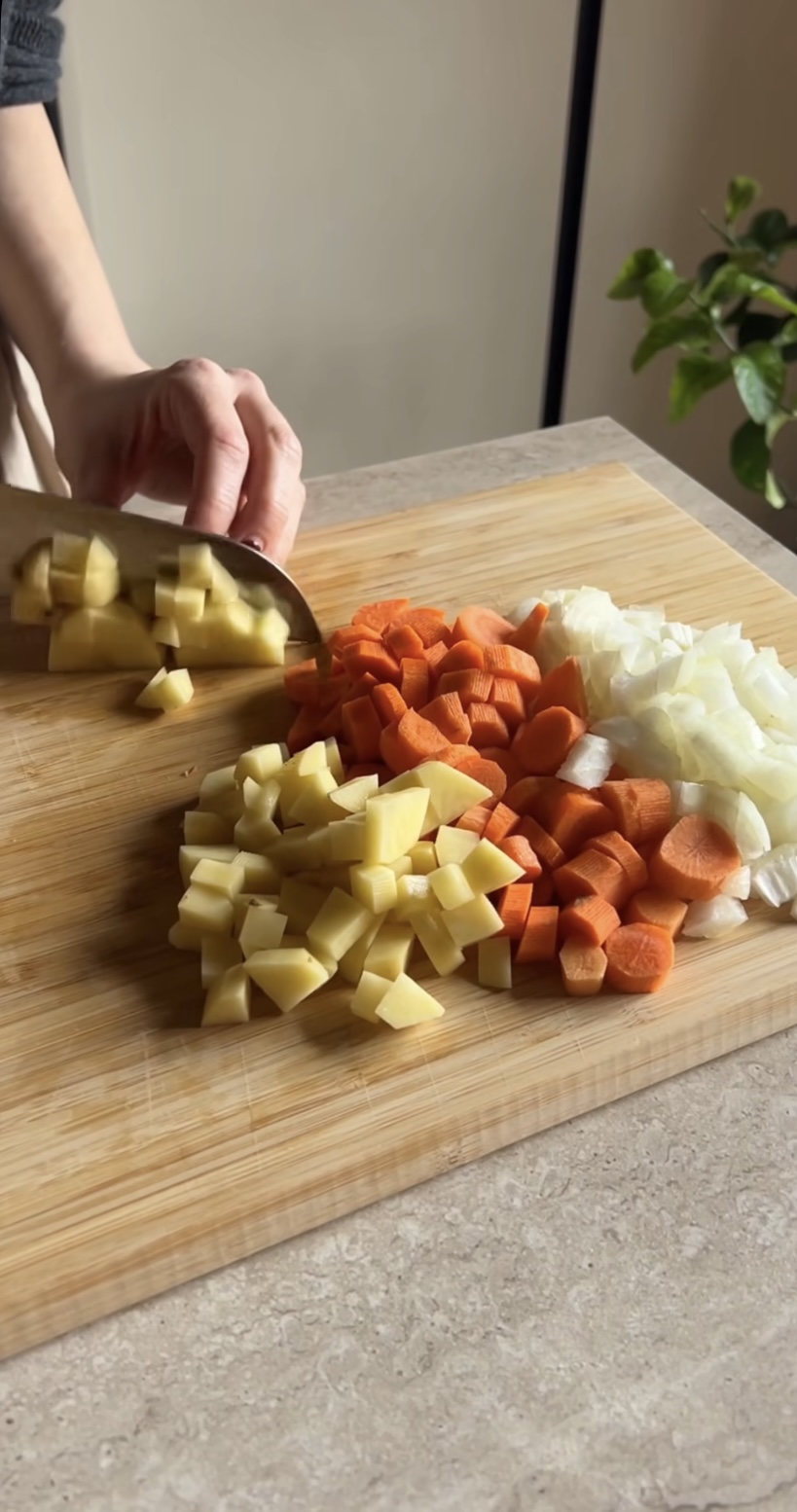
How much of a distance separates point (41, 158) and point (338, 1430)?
1637mm

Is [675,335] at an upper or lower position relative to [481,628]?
upper

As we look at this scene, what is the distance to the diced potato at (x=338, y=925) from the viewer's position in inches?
46.5

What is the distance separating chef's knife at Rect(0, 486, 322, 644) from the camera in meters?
1.50

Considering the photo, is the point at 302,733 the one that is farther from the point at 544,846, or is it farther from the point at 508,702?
the point at 544,846

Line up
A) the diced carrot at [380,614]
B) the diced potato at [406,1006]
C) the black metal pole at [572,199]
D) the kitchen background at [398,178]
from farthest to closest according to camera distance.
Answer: the black metal pole at [572,199]
the kitchen background at [398,178]
the diced carrot at [380,614]
the diced potato at [406,1006]

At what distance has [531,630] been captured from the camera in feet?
5.06

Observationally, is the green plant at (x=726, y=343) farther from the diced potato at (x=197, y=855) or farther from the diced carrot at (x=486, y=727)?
the diced potato at (x=197, y=855)

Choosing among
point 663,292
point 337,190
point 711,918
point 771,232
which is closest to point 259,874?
point 711,918

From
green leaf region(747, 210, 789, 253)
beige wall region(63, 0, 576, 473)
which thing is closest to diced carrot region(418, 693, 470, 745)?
green leaf region(747, 210, 789, 253)

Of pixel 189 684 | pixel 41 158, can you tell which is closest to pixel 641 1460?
pixel 189 684

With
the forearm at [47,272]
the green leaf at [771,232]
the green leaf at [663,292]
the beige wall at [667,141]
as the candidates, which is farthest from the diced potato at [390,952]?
the beige wall at [667,141]

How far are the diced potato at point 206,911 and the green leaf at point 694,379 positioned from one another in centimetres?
145

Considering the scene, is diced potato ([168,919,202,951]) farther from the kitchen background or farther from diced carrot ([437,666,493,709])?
the kitchen background

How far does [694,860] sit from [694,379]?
1.34 metres
